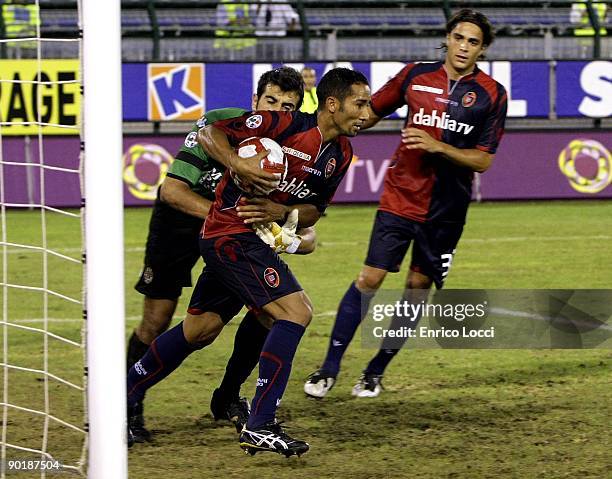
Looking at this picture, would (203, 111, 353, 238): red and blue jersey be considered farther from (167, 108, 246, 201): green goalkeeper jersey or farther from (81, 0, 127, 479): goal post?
(81, 0, 127, 479): goal post

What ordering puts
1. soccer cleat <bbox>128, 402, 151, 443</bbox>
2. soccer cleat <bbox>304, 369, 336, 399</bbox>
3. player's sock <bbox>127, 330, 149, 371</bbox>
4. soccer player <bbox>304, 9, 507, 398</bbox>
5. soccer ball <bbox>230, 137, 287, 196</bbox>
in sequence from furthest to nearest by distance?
1. soccer player <bbox>304, 9, 507, 398</bbox>
2. soccer cleat <bbox>304, 369, 336, 399</bbox>
3. player's sock <bbox>127, 330, 149, 371</bbox>
4. soccer cleat <bbox>128, 402, 151, 443</bbox>
5. soccer ball <bbox>230, 137, 287, 196</bbox>

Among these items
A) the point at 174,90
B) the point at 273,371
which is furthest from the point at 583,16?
the point at 273,371

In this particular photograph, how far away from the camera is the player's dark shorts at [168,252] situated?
589 centimetres

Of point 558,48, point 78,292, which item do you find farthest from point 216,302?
point 558,48

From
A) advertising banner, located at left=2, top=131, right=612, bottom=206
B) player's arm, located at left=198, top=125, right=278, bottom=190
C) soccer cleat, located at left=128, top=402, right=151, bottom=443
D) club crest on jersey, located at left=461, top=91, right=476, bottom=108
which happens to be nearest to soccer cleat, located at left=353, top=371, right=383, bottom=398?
soccer cleat, located at left=128, top=402, right=151, bottom=443

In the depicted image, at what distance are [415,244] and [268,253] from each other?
1.80 m

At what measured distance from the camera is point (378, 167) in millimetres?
17594

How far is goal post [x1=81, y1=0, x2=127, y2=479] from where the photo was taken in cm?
410

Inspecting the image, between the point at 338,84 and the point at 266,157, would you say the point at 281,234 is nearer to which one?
the point at 266,157

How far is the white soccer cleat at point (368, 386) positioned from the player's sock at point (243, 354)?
94 cm

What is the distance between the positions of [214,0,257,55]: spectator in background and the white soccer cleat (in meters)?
13.2

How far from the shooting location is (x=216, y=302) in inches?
217

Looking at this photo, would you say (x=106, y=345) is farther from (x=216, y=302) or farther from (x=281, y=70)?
(x=281, y=70)

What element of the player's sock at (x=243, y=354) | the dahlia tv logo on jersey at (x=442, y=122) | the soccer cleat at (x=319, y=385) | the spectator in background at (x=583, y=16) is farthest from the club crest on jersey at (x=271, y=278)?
the spectator in background at (x=583, y=16)
